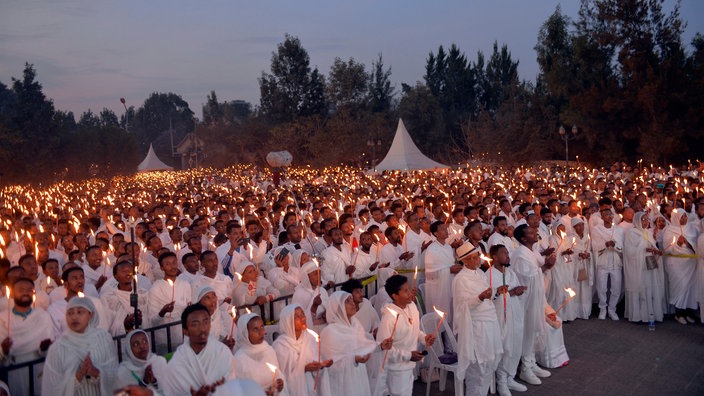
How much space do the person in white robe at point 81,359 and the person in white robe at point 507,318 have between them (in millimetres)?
3976

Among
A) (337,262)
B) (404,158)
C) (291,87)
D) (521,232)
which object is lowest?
(337,262)

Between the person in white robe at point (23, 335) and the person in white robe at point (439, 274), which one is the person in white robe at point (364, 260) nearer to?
the person in white robe at point (439, 274)

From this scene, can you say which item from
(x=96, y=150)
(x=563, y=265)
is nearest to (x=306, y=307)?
(x=563, y=265)

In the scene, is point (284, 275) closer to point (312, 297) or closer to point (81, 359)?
point (312, 297)

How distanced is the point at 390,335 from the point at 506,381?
1844 millimetres

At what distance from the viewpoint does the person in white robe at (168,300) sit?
6.46 m

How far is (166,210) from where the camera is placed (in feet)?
46.6

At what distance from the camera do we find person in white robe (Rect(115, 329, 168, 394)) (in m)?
4.78

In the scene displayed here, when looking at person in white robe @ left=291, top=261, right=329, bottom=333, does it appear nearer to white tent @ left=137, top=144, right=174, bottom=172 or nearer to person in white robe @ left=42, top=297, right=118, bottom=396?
person in white robe @ left=42, top=297, right=118, bottom=396

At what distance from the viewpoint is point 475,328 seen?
669cm

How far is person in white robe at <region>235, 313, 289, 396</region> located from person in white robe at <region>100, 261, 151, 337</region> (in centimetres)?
164

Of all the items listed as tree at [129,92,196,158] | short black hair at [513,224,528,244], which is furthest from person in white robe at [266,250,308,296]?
tree at [129,92,196,158]

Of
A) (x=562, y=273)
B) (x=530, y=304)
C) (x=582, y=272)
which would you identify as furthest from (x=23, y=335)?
(x=582, y=272)

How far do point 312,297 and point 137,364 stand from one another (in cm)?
221
